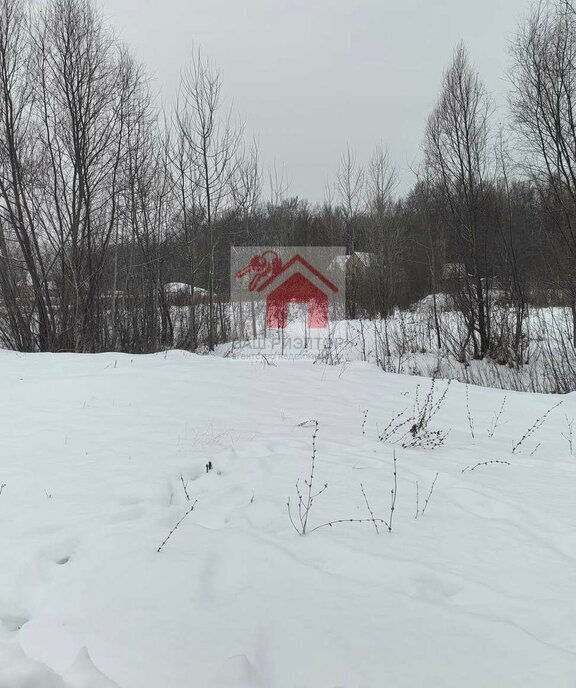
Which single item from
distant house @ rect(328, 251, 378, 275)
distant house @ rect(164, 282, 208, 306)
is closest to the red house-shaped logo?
distant house @ rect(328, 251, 378, 275)

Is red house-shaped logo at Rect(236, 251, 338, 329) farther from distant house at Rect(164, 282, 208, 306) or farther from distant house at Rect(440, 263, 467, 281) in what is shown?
distant house at Rect(440, 263, 467, 281)

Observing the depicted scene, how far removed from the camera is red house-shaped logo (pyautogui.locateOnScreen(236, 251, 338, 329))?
1583 centimetres

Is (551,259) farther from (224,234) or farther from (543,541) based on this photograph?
(543,541)

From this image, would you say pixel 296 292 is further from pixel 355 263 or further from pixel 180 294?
pixel 180 294

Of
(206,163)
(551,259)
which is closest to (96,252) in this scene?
(206,163)

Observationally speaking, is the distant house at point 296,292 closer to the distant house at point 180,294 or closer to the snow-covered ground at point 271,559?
the distant house at point 180,294

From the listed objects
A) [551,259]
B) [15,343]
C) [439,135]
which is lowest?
[15,343]

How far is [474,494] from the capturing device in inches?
96.7

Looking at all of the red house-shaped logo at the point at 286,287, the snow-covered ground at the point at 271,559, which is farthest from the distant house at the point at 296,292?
the snow-covered ground at the point at 271,559

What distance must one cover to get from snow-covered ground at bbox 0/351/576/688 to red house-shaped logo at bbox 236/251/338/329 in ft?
40.1

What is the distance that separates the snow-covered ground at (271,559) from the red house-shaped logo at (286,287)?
40.1ft

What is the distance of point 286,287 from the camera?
1656 cm

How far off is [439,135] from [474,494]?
34.6 feet

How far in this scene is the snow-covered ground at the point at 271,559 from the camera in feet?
3.97
